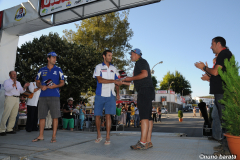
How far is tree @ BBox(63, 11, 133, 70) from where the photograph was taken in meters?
22.3

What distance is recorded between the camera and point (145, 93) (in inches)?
134

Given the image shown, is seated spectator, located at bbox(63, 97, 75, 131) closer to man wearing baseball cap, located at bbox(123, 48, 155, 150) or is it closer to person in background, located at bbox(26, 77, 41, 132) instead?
person in background, located at bbox(26, 77, 41, 132)

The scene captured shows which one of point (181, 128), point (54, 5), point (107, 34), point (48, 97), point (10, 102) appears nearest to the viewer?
point (48, 97)

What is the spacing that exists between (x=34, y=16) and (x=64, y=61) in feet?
Answer: 33.4

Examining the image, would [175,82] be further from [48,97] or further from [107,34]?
[48,97]

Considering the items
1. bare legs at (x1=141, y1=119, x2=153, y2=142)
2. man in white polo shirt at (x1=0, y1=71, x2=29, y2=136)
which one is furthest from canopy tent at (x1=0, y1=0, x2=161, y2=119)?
bare legs at (x1=141, y1=119, x2=153, y2=142)

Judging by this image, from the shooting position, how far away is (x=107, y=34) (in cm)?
2255

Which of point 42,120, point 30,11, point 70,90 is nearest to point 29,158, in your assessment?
point 42,120

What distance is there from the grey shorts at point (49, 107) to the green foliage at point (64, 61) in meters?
11.7

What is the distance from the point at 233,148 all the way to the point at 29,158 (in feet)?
8.76

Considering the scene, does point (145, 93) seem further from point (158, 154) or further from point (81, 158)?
point (81, 158)

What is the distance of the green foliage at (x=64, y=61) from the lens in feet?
49.6

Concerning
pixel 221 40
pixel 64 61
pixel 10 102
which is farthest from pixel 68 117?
pixel 221 40

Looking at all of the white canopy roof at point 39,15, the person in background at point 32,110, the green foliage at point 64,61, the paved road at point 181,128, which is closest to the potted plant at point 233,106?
the white canopy roof at point 39,15
